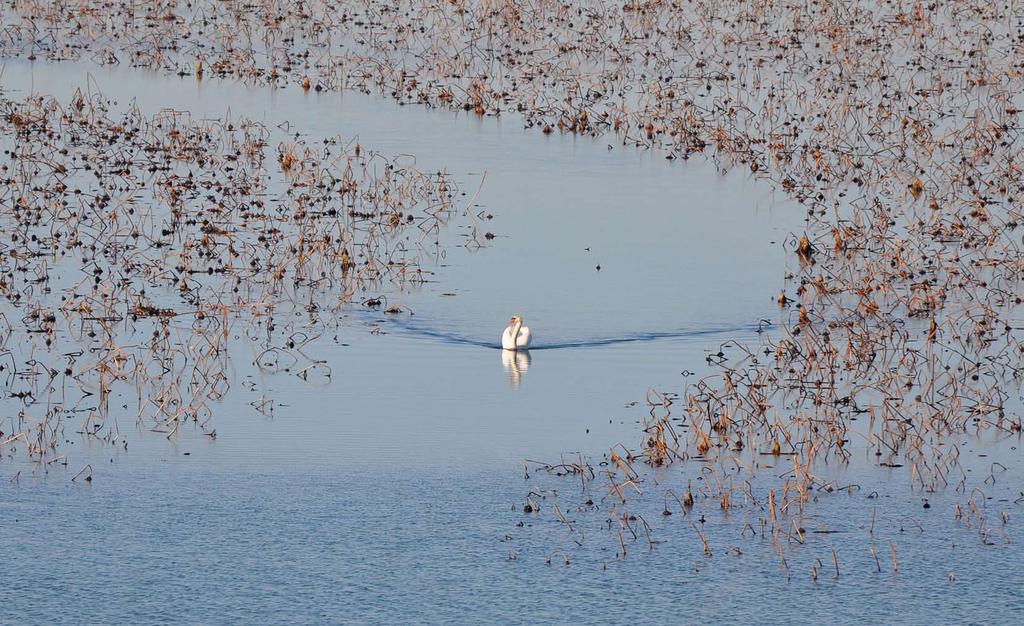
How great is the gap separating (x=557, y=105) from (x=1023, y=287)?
1439cm

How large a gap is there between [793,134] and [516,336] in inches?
558

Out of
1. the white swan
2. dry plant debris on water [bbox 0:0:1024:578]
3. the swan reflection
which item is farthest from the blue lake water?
dry plant debris on water [bbox 0:0:1024:578]

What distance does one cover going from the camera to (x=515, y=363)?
18.1m

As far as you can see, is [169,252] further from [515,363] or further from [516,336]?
[515,363]

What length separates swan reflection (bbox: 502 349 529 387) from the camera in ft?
57.7

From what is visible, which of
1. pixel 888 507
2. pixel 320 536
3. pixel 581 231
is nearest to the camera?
pixel 320 536

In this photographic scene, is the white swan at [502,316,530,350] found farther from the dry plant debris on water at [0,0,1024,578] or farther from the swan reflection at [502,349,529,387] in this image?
the dry plant debris on water at [0,0,1024,578]

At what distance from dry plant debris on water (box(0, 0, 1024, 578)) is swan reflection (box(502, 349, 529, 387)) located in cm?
189

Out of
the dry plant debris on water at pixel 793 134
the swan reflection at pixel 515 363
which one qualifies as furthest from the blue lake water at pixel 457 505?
the dry plant debris on water at pixel 793 134

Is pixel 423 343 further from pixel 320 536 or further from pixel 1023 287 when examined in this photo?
pixel 1023 287

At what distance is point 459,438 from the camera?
15.1m

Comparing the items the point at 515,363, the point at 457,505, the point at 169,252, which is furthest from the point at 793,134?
the point at 457,505

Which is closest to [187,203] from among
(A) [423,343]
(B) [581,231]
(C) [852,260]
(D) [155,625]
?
(B) [581,231]

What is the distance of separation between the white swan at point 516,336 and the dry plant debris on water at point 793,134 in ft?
6.61
